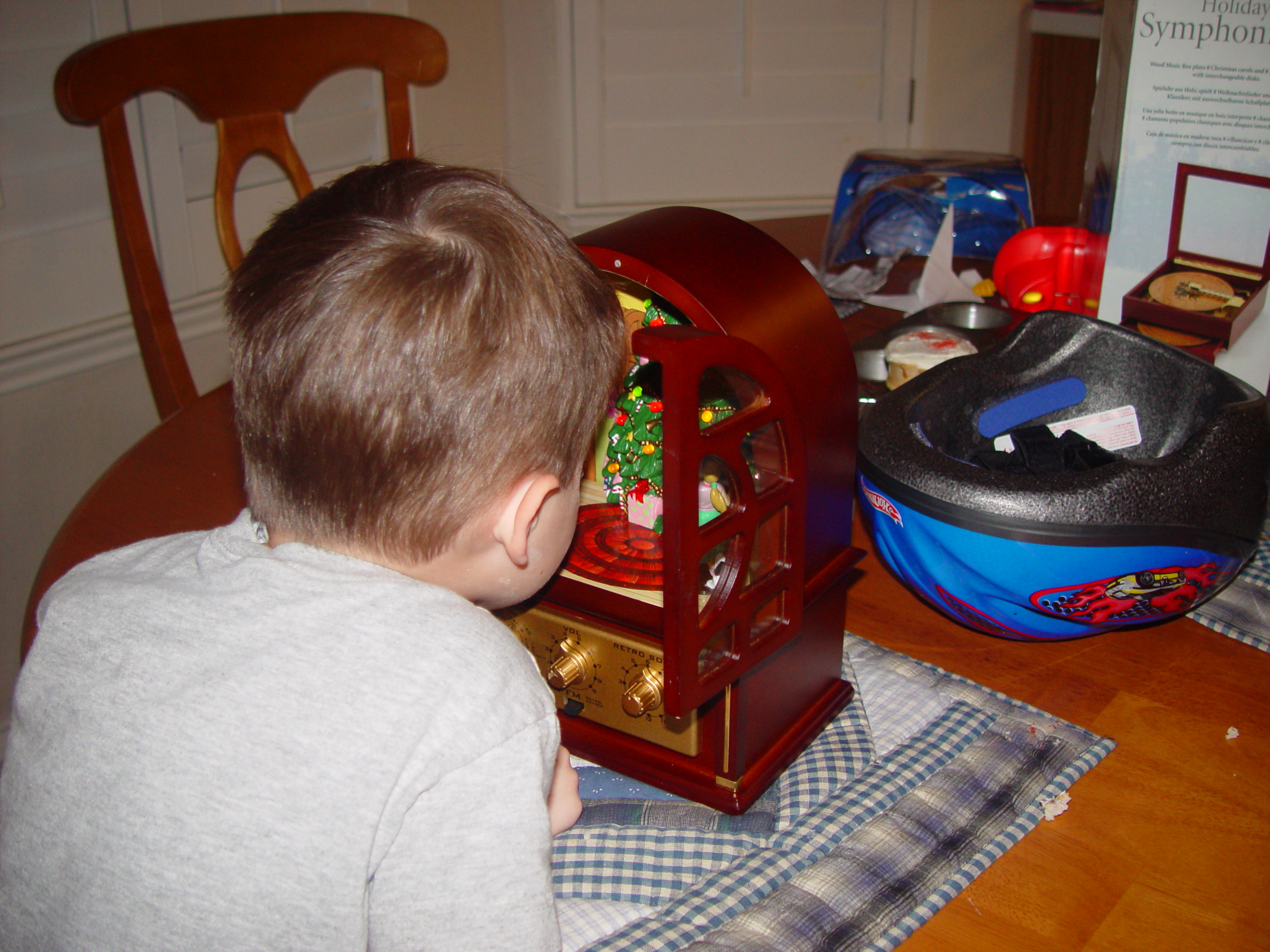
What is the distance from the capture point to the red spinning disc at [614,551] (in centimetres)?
75

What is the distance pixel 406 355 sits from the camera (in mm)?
538

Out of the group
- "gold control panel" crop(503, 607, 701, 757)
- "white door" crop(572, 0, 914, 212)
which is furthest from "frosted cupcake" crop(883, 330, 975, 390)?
"white door" crop(572, 0, 914, 212)

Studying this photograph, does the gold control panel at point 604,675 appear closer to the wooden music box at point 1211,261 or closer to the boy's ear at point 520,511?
the boy's ear at point 520,511

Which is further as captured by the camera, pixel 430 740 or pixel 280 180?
pixel 280 180

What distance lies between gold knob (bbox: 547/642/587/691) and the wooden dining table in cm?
22

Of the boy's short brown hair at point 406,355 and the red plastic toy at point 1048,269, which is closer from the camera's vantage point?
the boy's short brown hair at point 406,355

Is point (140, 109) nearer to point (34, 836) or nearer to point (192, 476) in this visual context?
point (192, 476)

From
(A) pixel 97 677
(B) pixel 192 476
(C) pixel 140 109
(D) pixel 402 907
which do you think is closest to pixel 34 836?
(A) pixel 97 677

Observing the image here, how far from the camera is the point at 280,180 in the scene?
2225 mm

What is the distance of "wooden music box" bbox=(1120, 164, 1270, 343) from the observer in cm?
100

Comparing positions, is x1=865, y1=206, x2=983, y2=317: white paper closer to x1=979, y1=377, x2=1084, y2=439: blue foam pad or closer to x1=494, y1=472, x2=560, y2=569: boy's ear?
x1=979, y1=377, x2=1084, y2=439: blue foam pad

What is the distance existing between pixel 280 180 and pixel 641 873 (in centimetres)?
193

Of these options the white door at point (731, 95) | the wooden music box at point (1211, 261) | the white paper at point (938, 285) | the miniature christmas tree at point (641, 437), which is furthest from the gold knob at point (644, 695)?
the white door at point (731, 95)

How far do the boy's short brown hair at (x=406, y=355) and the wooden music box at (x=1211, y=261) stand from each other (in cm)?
66
